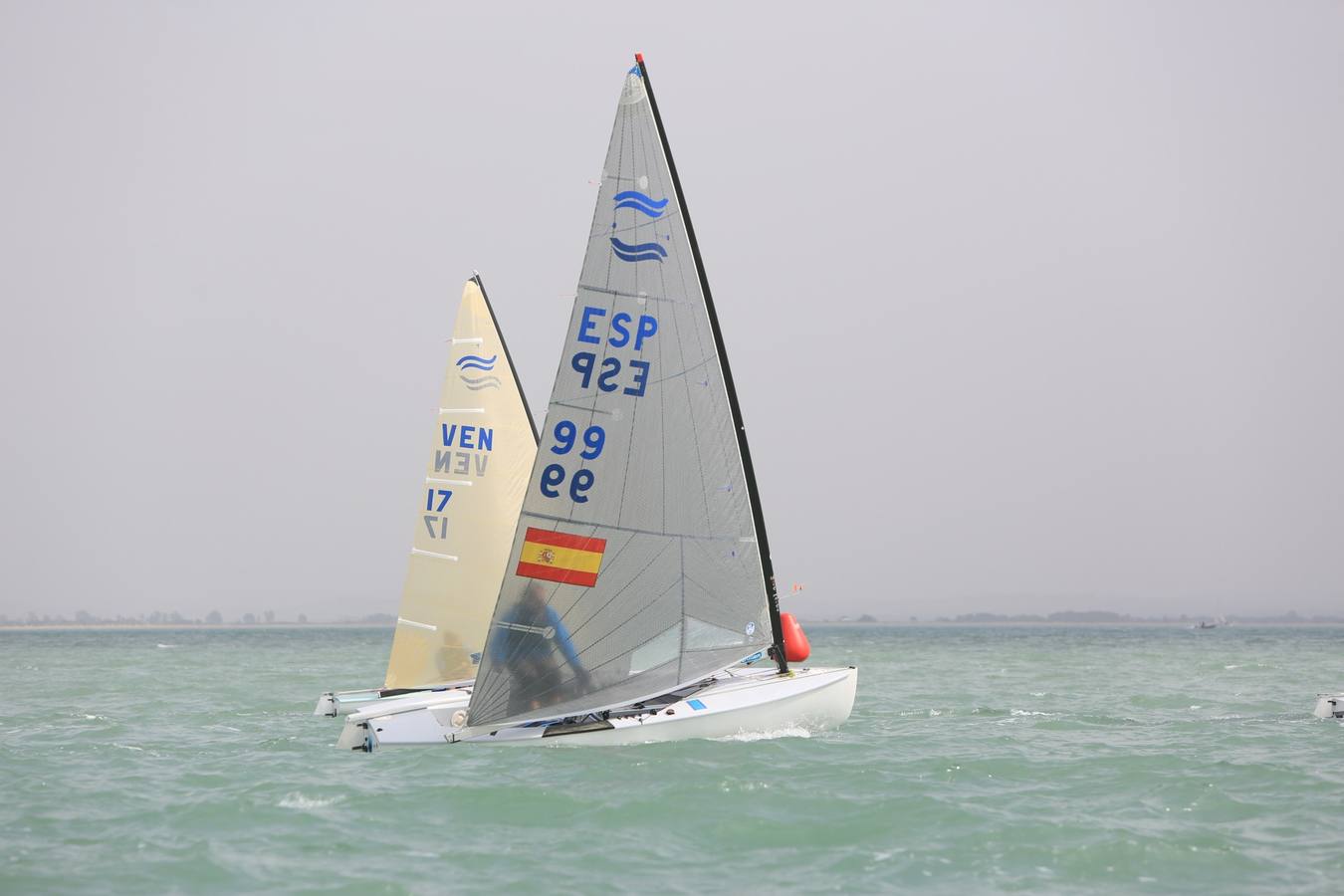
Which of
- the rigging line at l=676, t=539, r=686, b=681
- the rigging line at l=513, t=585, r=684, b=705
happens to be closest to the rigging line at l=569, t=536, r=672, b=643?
the rigging line at l=676, t=539, r=686, b=681

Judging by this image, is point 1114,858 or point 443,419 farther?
point 443,419

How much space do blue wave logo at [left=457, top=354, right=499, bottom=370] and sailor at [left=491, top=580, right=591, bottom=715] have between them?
8317mm

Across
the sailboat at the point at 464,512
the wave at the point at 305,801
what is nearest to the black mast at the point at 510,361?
the sailboat at the point at 464,512

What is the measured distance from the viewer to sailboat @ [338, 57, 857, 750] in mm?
20281

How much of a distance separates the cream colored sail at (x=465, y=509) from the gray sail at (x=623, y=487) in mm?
6585

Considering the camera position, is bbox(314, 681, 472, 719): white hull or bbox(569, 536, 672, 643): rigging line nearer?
bbox(569, 536, 672, 643): rigging line

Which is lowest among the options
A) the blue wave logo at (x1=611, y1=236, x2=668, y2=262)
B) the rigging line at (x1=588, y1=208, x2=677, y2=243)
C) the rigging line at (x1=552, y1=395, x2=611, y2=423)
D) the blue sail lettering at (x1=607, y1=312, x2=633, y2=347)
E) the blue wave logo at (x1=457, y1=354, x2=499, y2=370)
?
the rigging line at (x1=552, y1=395, x2=611, y2=423)

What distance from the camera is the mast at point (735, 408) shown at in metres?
20.6

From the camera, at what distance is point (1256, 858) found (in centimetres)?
1370

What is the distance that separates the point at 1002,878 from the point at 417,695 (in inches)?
610

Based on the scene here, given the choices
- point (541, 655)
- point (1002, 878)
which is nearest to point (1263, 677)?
point (541, 655)

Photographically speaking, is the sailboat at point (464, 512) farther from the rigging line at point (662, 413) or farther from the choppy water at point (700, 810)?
the rigging line at point (662, 413)

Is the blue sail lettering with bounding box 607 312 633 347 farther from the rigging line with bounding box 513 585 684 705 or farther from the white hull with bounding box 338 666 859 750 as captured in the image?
the white hull with bounding box 338 666 859 750

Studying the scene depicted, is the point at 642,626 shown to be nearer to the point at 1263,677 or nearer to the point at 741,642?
the point at 741,642
